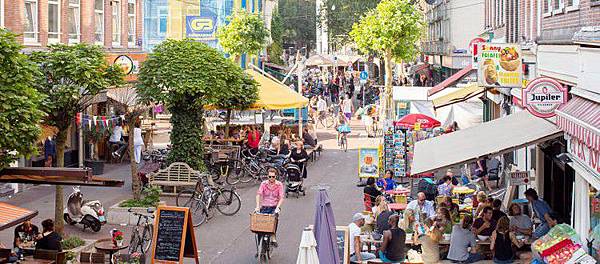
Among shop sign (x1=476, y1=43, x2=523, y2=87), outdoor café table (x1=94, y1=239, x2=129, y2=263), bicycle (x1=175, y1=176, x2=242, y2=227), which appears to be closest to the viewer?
outdoor café table (x1=94, y1=239, x2=129, y2=263)

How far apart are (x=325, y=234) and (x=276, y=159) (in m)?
13.2

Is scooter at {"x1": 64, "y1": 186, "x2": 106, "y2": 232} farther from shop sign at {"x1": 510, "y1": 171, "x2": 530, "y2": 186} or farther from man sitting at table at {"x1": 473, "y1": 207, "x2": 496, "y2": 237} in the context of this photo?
shop sign at {"x1": 510, "y1": 171, "x2": 530, "y2": 186}

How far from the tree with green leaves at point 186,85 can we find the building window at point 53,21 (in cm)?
543

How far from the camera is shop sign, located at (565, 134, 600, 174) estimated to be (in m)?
10.1

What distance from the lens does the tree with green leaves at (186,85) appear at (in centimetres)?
2256

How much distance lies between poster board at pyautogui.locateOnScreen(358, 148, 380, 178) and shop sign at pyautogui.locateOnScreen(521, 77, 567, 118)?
1035 cm

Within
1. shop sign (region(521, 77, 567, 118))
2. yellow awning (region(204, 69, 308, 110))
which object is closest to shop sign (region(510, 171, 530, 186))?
shop sign (region(521, 77, 567, 118))

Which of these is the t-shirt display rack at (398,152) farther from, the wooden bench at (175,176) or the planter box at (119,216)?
the planter box at (119,216)

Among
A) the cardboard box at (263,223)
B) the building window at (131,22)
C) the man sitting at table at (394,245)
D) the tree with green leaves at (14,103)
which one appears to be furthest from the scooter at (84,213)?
the building window at (131,22)

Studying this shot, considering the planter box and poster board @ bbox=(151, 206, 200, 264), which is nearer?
poster board @ bbox=(151, 206, 200, 264)

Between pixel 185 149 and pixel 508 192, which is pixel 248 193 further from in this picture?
pixel 508 192

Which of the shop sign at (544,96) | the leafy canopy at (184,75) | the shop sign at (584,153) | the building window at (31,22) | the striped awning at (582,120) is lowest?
the shop sign at (584,153)

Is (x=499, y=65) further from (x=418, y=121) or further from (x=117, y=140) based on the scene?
(x=117, y=140)

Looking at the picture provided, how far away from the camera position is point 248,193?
81.4 feet
